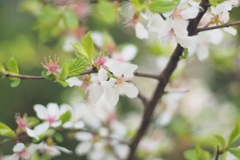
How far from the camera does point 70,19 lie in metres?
0.86

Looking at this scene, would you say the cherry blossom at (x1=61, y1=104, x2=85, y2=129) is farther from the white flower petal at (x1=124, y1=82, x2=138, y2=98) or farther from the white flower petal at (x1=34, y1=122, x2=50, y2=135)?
the white flower petal at (x1=124, y1=82, x2=138, y2=98)

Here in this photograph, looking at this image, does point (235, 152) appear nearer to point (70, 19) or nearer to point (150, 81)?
point (70, 19)

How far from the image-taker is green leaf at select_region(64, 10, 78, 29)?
854mm

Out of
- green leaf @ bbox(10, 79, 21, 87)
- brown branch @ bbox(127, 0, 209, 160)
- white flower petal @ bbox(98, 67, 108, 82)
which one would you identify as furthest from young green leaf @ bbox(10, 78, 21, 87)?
brown branch @ bbox(127, 0, 209, 160)

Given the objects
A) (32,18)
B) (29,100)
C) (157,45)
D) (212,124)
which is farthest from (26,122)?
(32,18)

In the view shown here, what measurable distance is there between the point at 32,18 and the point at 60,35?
0.61 meters

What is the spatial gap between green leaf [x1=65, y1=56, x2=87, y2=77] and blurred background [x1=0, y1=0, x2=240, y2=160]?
248mm

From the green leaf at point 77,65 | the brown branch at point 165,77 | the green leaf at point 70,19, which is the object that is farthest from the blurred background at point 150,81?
the green leaf at point 77,65

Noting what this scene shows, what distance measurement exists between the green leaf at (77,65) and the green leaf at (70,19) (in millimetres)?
258

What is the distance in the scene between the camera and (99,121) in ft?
3.32

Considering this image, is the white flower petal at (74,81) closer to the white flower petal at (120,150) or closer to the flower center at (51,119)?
the flower center at (51,119)

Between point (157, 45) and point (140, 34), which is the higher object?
point (140, 34)

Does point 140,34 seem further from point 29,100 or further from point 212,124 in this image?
point 29,100

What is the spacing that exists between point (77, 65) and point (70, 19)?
0.89ft
